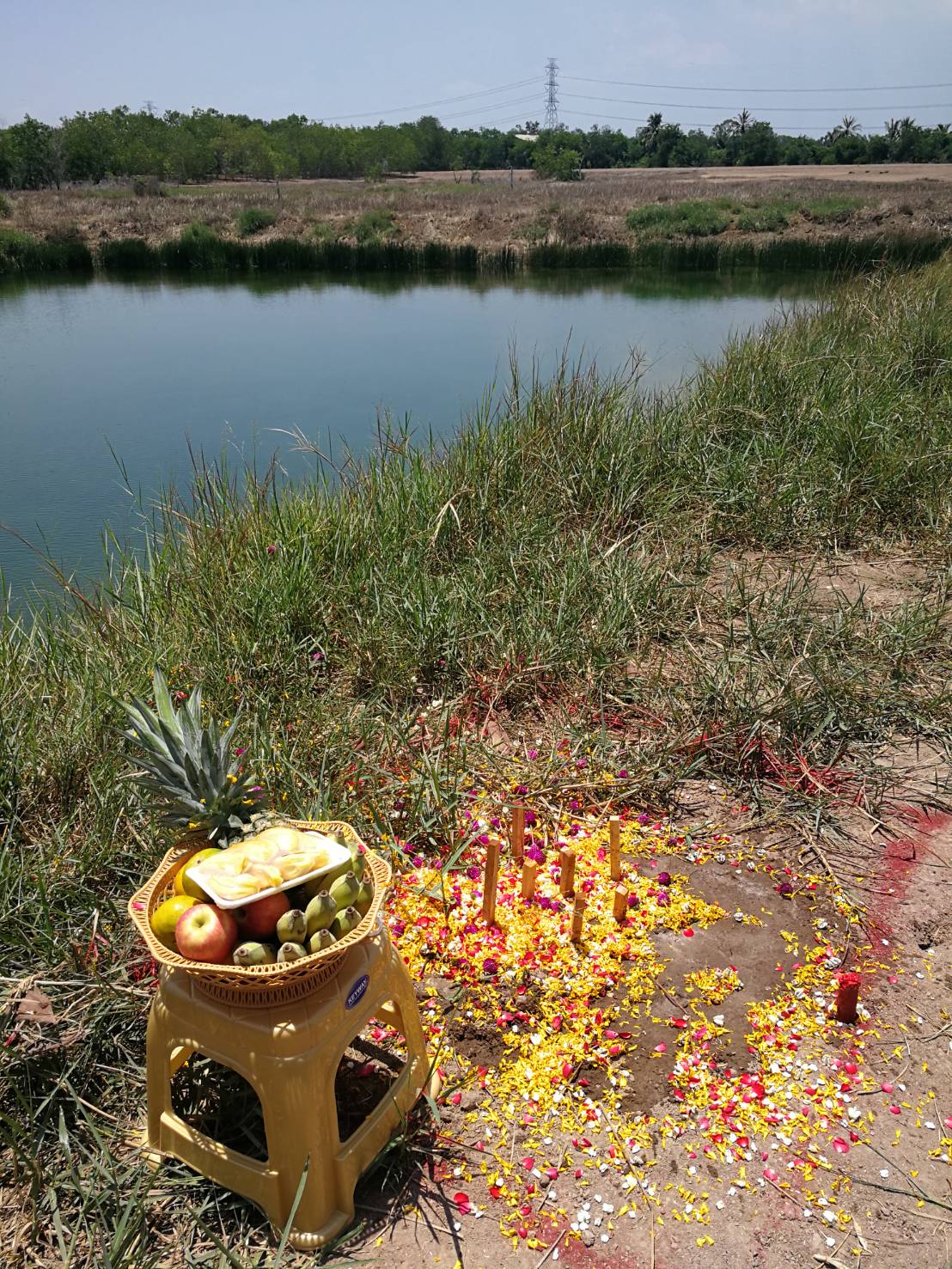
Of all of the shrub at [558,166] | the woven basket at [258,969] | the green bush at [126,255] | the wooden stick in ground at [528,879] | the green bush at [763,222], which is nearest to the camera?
the woven basket at [258,969]

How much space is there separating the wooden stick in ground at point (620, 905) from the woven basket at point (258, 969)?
79 cm

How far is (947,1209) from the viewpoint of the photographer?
1.56m

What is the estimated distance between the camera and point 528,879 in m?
2.23

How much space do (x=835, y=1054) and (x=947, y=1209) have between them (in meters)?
0.35

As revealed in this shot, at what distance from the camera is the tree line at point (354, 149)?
148ft

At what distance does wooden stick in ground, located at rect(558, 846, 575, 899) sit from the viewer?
2.18 m

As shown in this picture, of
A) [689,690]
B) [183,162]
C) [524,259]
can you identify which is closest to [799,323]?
[689,690]

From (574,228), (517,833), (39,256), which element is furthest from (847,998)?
(574,228)

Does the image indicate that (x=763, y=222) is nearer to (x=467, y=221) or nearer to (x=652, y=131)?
(x=467, y=221)

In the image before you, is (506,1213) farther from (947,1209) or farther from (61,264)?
(61,264)

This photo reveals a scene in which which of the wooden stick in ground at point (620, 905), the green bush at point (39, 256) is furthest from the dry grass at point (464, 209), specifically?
the wooden stick in ground at point (620, 905)

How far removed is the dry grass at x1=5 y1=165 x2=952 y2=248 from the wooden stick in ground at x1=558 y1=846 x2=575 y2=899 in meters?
22.2

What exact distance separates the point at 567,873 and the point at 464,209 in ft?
101

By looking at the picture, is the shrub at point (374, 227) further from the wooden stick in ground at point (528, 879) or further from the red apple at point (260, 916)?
the red apple at point (260, 916)
